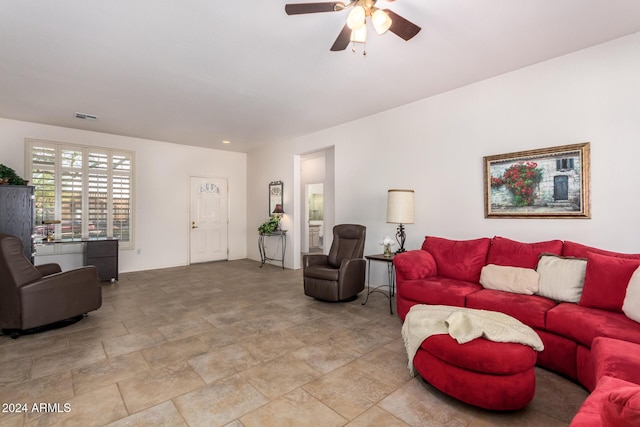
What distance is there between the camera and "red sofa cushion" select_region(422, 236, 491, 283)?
329 centimetres

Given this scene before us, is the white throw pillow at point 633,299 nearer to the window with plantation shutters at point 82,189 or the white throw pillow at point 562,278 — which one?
the white throw pillow at point 562,278

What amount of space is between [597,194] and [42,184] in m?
7.70

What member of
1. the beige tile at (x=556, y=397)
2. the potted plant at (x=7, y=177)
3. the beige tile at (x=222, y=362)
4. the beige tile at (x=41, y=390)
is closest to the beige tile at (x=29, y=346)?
the beige tile at (x=41, y=390)

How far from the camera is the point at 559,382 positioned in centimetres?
222

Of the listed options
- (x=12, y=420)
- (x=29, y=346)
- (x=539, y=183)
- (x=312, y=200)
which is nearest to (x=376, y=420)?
(x=12, y=420)

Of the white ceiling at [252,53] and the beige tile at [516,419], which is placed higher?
the white ceiling at [252,53]

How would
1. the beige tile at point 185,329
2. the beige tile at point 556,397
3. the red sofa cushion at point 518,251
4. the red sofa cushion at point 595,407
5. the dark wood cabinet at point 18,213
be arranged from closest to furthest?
the red sofa cushion at point 595,407, the beige tile at point 556,397, the red sofa cushion at point 518,251, the beige tile at point 185,329, the dark wood cabinet at point 18,213

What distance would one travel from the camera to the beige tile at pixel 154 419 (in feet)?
5.81

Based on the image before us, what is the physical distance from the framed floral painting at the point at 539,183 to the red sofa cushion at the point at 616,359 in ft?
5.33

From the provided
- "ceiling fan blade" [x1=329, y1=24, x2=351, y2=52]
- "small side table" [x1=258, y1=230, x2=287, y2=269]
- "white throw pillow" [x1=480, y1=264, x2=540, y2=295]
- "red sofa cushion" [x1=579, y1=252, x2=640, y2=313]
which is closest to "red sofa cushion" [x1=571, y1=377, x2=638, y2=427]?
"red sofa cushion" [x1=579, y1=252, x2=640, y2=313]

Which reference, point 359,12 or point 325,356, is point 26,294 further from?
point 359,12

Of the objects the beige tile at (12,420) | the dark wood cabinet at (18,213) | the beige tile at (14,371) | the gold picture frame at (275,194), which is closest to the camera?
the beige tile at (12,420)

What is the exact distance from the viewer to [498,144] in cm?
354

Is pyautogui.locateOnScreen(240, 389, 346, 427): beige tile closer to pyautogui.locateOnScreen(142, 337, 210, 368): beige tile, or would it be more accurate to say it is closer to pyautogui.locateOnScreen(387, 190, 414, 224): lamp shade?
pyautogui.locateOnScreen(142, 337, 210, 368): beige tile
